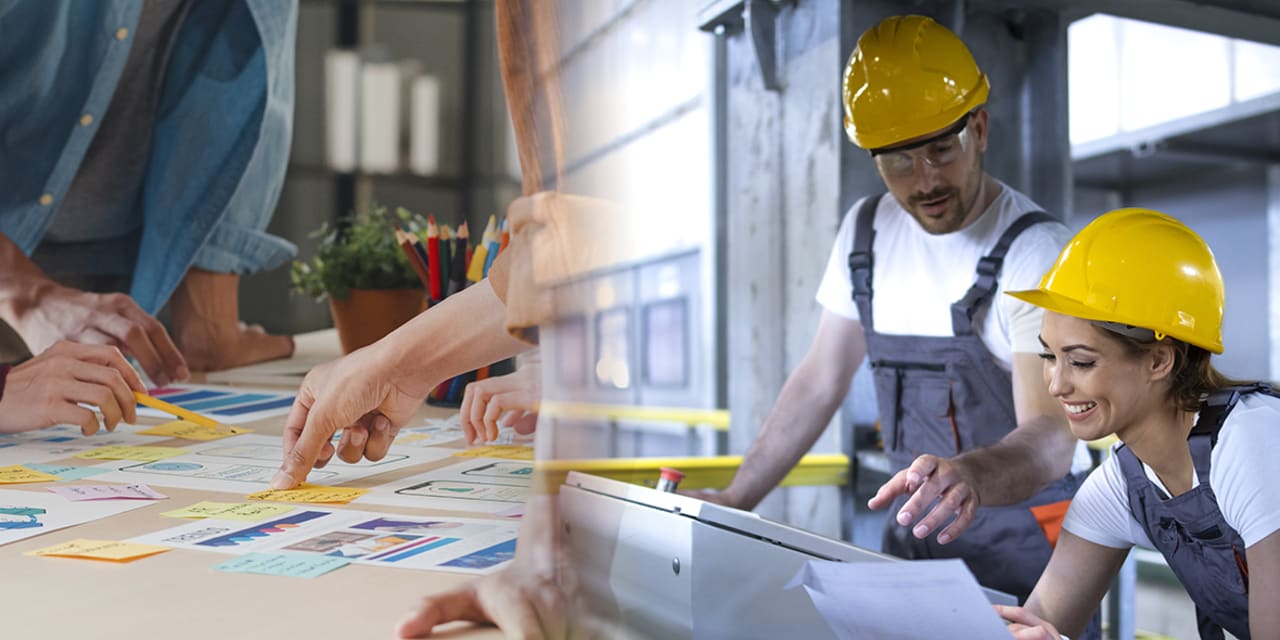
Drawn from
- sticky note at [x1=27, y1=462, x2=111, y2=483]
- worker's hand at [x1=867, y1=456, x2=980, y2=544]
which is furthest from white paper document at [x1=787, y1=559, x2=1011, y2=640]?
sticky note at [x1=27, y1=462, x2=111, y2=483]

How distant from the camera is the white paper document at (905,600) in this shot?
729 millimetres

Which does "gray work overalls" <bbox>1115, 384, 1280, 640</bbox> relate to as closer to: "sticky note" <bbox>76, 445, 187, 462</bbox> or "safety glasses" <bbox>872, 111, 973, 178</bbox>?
"safety glasses" <bbox>872, 111, 973, 178</bbox>

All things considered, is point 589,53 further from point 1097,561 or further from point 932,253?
point 932,253

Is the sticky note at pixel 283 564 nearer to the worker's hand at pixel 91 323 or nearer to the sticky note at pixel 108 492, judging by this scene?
the sticky note at pixel 108 492

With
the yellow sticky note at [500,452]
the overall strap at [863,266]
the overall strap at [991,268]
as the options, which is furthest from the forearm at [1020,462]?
the yellow sticky note at [500,452]

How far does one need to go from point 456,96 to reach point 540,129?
0.25m

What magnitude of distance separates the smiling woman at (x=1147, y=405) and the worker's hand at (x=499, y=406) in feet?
2.69

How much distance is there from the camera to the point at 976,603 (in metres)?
0.73

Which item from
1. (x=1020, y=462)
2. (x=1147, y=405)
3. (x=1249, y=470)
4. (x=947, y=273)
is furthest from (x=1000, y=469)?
(x=947, y=273)

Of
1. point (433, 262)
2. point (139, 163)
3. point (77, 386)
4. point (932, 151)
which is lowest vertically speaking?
point (77, 386)

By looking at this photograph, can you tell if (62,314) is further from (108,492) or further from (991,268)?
(991,268)

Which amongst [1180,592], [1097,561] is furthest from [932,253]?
[1180,592]

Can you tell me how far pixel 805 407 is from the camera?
6.31ft

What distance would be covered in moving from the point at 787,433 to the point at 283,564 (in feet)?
4.72
